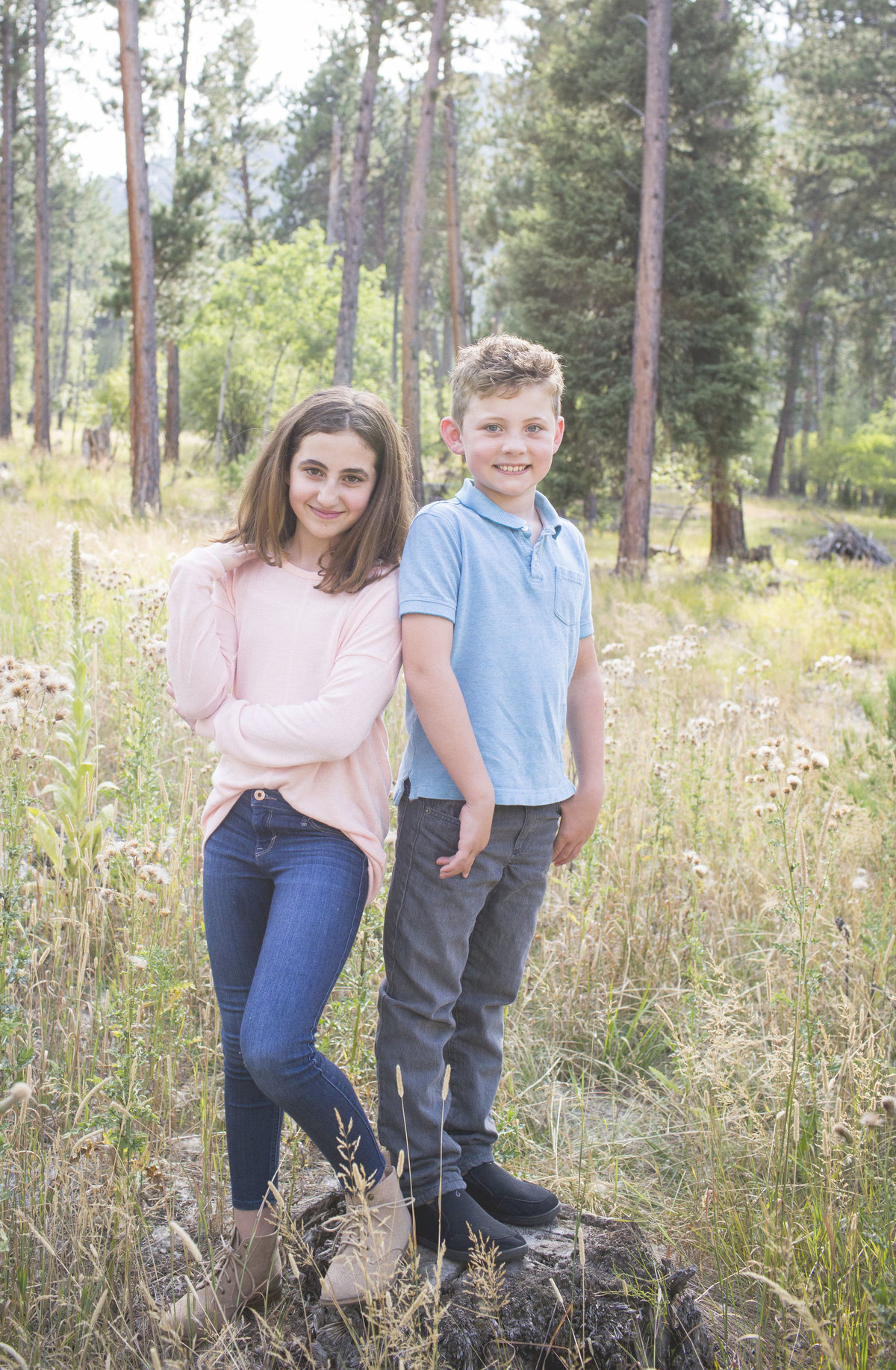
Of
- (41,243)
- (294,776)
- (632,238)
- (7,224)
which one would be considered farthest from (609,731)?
(7,224)

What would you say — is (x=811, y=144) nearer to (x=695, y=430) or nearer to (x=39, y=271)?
(x=695, y=430)

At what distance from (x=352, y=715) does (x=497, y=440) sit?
698 millimetres

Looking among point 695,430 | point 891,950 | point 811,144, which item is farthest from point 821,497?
point 891,950

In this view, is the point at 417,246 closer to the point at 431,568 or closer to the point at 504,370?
the point at 504,370

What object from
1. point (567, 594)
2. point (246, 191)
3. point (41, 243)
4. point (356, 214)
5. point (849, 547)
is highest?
point (246, 191)

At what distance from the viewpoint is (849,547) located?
14.7m

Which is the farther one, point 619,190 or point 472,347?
point 619,190

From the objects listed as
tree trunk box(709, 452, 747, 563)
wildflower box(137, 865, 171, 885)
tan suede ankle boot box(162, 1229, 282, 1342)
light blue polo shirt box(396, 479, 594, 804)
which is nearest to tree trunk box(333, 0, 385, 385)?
tree trunk box(709, 452, 747, 563)

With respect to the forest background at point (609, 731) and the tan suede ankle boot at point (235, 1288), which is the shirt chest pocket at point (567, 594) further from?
the tan suede ankle boot at point (235, 1288)

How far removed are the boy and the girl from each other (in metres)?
0.10

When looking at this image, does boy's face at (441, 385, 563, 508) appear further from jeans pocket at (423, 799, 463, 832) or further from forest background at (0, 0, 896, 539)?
forest background at (0, 0, 896, 539)

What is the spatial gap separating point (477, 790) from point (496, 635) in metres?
0.35

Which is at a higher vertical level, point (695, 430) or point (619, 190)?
point (619, 190)

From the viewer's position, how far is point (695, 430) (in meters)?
12.5
